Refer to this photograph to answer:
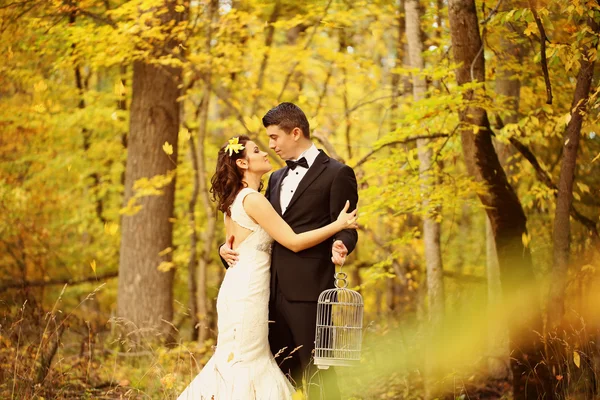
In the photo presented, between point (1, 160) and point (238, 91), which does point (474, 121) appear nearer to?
point (238, 91)

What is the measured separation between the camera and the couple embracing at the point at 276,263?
419cm

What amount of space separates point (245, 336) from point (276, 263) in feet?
1.48

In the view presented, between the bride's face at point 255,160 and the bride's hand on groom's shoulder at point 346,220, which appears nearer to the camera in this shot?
the bride's hand on groom's shoulder at point 346,220

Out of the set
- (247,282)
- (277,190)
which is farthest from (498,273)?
(247,282)

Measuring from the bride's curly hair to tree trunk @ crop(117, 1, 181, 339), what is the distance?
592 cm

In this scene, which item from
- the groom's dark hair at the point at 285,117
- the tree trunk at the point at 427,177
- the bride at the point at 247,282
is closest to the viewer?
the bride at the point at 247,282

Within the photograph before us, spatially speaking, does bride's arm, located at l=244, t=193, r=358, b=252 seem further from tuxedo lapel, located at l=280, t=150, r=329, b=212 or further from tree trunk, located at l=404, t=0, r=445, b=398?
tree trunk, located at l=404, t=0, r=445, b=398

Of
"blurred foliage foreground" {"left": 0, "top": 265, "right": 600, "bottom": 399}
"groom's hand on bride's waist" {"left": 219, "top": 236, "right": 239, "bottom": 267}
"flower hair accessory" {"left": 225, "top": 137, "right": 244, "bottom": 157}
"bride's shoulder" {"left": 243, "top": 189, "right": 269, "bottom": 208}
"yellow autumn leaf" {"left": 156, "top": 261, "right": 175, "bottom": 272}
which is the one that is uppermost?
"flower hair accessory" {"left": 225, "top": 137, "right": 244, "bottom": 157}

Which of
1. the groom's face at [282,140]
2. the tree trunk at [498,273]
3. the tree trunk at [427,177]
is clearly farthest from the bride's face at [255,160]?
the tree trunk at [498,273]

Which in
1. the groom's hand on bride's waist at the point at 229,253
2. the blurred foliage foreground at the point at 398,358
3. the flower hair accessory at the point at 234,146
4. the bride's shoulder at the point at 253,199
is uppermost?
the flower hair accessory at the point at 234,146

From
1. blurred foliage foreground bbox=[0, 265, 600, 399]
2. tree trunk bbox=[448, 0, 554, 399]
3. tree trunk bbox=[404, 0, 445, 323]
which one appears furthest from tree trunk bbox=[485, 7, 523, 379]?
tree trunk bbox=[448, 0, 554, 399]

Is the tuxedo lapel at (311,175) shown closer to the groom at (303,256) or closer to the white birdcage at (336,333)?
the groom at (303,256)

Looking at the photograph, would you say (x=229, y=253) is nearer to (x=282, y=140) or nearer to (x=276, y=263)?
(x=276, y=263)

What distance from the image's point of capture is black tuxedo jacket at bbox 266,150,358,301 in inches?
167
